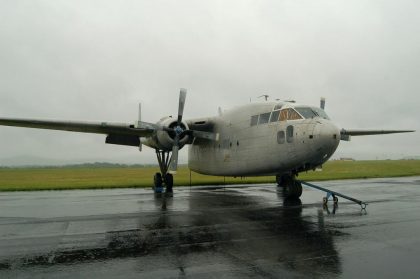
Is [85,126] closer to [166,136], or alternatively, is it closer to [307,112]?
[166,136]

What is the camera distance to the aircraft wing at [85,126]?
19469 mm

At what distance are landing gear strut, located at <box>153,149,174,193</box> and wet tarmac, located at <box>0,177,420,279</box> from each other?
8756mm

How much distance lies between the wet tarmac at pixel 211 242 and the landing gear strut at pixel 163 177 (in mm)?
8756

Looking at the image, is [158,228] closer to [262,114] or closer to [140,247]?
[140,247]

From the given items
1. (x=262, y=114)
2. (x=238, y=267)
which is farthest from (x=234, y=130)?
(x=238, y=267)

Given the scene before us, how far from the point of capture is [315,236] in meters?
8.39

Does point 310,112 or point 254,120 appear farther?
point 254,120

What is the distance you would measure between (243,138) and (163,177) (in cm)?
713

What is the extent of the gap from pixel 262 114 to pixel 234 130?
8.09 ft

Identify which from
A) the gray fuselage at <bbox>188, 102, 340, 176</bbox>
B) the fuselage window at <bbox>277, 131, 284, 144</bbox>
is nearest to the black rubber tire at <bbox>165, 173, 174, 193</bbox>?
the gray fuselage at <bbox>188, 102, 340, 176</bbox>

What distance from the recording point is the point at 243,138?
17969 mm

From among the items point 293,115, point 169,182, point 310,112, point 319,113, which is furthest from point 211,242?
point 169,182

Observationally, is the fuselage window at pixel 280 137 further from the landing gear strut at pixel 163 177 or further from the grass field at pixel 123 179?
the grass field at pixel 123 179

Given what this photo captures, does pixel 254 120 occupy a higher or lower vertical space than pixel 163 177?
higher
